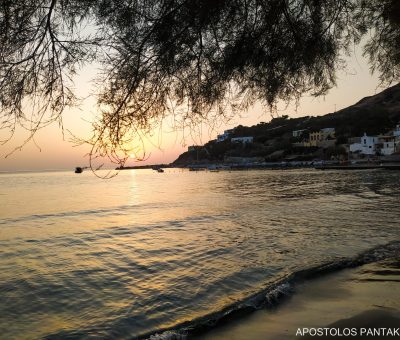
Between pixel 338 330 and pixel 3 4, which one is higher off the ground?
pixel 3 4

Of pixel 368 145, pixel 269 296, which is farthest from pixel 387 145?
pixel 269 296

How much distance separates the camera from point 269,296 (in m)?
4.62

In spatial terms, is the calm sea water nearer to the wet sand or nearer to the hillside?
the wet sand

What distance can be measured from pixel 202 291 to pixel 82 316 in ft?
5.44

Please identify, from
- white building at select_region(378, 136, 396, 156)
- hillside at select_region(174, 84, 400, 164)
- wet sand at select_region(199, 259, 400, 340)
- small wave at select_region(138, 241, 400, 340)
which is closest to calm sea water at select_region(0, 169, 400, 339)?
small wave at select_region(138, 241, 400, 340)

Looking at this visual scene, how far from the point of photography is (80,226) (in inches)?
531

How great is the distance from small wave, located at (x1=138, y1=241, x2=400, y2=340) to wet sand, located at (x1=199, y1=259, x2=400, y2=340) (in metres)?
0.14

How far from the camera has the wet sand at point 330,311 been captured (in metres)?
3.47

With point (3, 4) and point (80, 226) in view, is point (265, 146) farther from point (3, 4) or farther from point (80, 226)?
point (3, 4)

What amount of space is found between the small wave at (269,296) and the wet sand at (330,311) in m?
0.14

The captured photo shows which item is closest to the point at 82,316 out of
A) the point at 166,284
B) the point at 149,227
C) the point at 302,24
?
the point at 166,284

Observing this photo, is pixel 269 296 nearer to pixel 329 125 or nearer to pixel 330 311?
pixel 330 311

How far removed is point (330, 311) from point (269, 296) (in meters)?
0.85

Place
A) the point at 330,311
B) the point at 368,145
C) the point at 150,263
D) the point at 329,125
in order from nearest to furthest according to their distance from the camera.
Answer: the point at 330,311 → the point at 150,263 → the point at 368,145 → the point at 329,125
